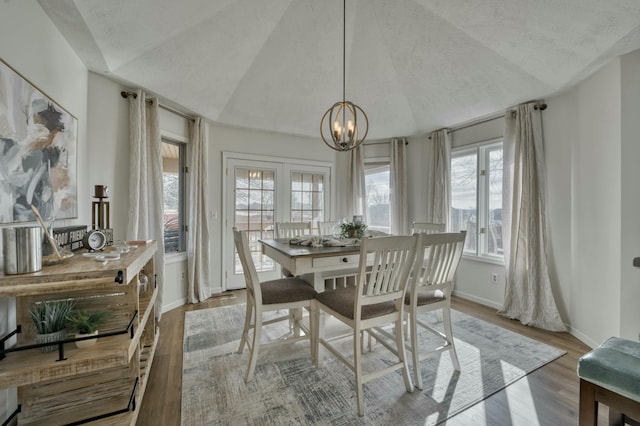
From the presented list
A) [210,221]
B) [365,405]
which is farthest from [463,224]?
[210,221]

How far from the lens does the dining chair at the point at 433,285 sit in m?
1.93

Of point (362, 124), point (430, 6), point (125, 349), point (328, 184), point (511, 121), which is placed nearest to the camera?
point (125, 349)

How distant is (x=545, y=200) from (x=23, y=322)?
4.34 meters

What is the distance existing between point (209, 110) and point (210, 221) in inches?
60.7

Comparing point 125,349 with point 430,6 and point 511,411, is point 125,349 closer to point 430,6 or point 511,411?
point 511,411

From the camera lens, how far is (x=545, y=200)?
301 cm

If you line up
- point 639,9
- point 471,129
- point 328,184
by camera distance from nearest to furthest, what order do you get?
point 639,9, point 471,129, point 328,184

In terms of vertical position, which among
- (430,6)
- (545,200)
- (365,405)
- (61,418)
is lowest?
(365,405)

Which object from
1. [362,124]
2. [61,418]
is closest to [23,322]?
[61,418]

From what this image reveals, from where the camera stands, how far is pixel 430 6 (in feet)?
8.21

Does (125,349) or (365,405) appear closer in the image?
(125,349)

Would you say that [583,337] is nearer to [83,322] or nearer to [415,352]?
[415,352]

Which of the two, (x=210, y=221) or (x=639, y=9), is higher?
(x=639, y=9)

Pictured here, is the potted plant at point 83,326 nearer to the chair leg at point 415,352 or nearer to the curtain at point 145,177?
the curtain at point 145,177
